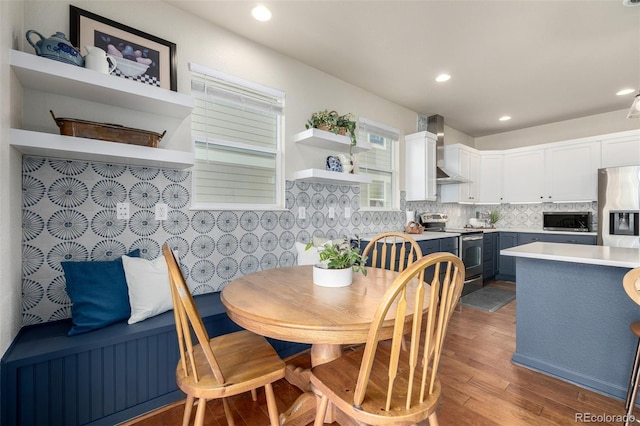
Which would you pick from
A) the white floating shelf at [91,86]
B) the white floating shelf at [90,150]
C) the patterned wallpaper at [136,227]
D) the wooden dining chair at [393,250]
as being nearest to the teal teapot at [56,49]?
the white floating shelf at [91,86]

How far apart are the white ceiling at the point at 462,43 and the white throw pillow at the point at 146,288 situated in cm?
196

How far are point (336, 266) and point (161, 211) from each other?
1.43 meters

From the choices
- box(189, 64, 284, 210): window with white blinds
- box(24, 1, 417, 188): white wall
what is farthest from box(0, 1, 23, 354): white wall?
box(189, 64, 284, 210): window with white blinds

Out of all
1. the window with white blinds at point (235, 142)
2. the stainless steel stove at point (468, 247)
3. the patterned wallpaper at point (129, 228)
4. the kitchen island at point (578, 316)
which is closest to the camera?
the patterned wallpaper at point (129, 228)

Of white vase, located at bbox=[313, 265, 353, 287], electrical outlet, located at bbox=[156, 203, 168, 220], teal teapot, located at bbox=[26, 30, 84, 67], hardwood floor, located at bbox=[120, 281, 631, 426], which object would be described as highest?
teal teapot, located at bbox=[26, 30, 84, 67]

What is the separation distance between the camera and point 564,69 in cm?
304

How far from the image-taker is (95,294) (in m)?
1.62

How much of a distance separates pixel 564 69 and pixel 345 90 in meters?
2.35

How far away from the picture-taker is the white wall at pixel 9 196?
1283 millimetres

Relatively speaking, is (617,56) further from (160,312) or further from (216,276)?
(160,312)

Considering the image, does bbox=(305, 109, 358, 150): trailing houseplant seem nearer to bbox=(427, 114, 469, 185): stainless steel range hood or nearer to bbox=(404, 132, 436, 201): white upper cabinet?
bbox=(404, 132, 436, 201): white upper cabinet

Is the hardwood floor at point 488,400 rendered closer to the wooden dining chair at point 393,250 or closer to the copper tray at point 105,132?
the wooden dining chair at point 393,250

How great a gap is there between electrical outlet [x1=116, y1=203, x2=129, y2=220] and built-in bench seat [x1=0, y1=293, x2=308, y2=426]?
2.27ft

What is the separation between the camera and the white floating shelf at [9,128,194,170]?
1.44m
